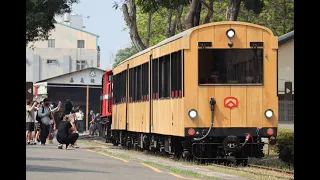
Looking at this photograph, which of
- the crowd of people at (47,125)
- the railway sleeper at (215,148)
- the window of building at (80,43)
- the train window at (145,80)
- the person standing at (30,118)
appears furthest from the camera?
the window of building at (80,43)

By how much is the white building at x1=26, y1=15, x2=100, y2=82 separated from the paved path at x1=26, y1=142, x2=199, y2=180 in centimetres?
7135

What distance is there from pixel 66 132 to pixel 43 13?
50.8 feet

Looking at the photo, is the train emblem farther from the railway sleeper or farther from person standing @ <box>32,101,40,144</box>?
person standing @ <box>32,101,40,144</box>

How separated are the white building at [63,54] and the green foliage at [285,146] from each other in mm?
67075

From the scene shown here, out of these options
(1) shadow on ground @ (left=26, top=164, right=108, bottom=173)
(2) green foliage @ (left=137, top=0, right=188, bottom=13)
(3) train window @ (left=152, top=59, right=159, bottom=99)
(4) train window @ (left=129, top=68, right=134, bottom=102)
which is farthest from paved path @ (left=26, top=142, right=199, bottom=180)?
(2) green foliage @ (left=137, top=0, right=188, bottom=13)

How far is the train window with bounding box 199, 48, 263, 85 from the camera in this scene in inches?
868

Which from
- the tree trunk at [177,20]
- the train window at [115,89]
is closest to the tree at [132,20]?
the tree trunk at [177,20]

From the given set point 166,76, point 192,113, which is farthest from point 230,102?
point 166,76

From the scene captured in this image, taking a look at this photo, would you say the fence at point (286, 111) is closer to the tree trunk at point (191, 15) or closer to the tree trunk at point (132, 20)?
the tree trunk at point (132, 20)

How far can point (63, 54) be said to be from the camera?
104000mm

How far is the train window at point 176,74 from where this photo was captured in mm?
22281
